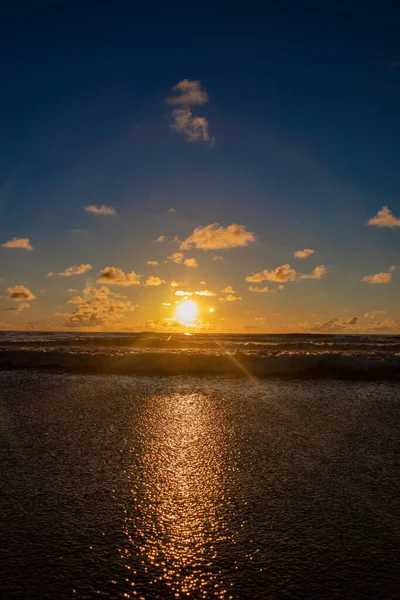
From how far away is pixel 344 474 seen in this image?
3680 mm

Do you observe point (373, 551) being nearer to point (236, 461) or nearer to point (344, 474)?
point (344, 474)

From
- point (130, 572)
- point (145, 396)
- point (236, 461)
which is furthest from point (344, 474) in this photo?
point (145, 396)

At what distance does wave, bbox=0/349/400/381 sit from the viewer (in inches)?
401

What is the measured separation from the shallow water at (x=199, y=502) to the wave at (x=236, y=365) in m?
3.95

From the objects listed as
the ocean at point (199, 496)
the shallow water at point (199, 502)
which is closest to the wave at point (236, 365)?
the ocean at point (199, 496)

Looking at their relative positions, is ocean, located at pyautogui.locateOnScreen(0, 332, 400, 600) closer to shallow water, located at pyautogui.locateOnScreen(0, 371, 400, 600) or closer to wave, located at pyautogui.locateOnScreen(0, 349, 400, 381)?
shallow water, located at pyautogui.locateOnScreen(0, 371, 400, 600)

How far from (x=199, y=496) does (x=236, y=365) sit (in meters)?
7.53

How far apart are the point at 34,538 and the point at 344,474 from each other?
2573 mm

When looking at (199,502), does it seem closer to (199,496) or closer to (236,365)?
(199,496)

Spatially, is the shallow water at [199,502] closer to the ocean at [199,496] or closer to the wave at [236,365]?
the ocean at [199,496]

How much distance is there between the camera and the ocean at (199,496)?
217 cm

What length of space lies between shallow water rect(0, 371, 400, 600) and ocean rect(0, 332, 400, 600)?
0.01m

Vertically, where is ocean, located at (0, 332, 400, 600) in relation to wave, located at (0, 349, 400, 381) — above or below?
below

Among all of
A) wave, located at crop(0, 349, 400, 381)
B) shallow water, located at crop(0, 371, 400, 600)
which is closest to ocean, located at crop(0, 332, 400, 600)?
shallow water, located at crop(0, 371, 400, 600)
